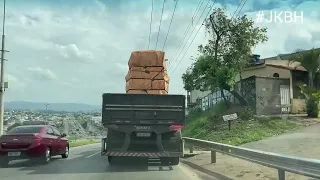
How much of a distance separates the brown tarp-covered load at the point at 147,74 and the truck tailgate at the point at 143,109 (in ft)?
8.20

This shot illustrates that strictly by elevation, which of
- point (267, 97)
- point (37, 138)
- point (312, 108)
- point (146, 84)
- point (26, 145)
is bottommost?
point (26, 145)

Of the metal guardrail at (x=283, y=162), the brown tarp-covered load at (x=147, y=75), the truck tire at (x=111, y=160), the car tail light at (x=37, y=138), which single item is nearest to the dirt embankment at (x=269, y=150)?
the metal guardrail at (x=283, y=162)

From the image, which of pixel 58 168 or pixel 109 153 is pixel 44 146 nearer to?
pixel 58 168

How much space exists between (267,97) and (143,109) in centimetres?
1707

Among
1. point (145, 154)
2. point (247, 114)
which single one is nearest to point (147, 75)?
point (145, 154)

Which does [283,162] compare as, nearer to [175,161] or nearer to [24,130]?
[175,161]

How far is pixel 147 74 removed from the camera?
1691 cm

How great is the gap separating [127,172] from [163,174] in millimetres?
1178

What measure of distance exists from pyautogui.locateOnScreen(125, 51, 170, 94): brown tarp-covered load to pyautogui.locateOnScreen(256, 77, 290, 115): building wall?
13.3 m

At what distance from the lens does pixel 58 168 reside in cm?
1409

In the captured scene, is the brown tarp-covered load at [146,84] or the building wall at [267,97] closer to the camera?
the brown tarp-covered load at [146,84]

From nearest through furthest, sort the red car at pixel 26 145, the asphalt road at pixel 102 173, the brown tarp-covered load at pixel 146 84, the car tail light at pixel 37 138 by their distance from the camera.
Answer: the asphalt road at pixel 102 173, the red car at pixel 26 145, the car tail light at pixel 37 138, the brown tarp-covered load at pixel 146 84

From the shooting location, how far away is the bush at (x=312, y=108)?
27438 mm

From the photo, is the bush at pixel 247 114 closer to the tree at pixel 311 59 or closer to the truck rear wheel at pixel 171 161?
the tree at pixel 311 59
